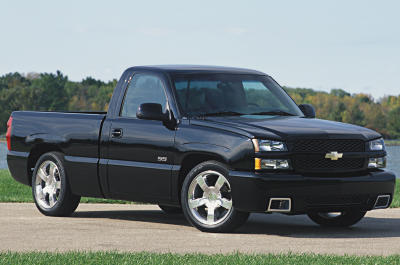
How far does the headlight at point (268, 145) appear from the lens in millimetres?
9523

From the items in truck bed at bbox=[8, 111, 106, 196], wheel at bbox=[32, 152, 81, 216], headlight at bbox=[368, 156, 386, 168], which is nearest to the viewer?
headlight at bbox=[368, 156, 386, 168]

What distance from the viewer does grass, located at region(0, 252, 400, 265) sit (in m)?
7.68

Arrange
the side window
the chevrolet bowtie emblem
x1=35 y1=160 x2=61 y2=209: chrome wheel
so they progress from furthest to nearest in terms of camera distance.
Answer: x1=35 y1=160 x2=61 y2=209: chrome wheel < the side window < the chevrolet bowtie emblem

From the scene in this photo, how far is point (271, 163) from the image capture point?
955 centimetres

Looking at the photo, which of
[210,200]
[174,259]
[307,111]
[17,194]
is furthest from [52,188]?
[17,194]

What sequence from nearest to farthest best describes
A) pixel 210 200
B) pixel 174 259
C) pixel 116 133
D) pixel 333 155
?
pixel 174 259 < pixel 333 155 < pixel 210 200 < pixel 116 133

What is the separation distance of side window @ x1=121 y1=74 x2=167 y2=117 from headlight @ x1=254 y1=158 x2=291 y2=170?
179 cm

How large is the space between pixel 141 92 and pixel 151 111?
34.1 inches

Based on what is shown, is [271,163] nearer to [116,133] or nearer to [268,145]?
[268,145]

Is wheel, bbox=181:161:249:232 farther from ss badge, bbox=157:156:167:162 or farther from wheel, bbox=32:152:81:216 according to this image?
wheel, bbox=32:152:81:216

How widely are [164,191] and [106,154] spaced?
1.07 meters

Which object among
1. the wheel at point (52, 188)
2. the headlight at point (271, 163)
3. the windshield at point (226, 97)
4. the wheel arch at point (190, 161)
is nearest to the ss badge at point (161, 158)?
the wheel arch at point (190, 161)

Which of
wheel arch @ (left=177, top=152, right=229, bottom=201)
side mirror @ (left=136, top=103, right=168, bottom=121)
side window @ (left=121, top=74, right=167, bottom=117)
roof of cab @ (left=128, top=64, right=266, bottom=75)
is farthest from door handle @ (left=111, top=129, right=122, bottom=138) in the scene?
wheel arch @ (left=177, top=152, right=229, bottom=201)

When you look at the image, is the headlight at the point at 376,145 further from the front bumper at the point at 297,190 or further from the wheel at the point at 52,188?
the wheel at the point at 52,188
